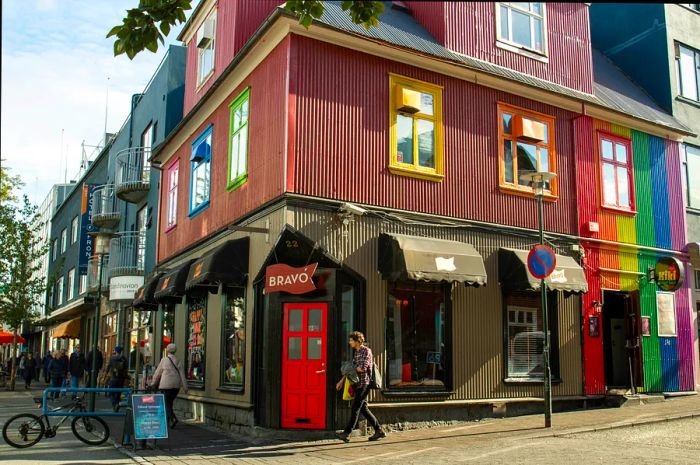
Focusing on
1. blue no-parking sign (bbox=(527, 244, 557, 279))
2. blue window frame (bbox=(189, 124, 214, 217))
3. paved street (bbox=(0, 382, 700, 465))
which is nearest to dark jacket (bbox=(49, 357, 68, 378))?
blue window frame (bbox=(189, 124, 214, 217))

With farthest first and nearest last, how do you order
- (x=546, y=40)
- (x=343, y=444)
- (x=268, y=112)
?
(x=546, y=40), (x=268, y=112), (x=343, y=444)

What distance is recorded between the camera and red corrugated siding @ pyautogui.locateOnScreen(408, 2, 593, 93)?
624 inches

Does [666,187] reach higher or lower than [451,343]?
higher

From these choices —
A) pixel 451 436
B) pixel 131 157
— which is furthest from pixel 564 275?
pixel 131 157

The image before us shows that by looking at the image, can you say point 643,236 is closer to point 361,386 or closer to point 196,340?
point 361,386

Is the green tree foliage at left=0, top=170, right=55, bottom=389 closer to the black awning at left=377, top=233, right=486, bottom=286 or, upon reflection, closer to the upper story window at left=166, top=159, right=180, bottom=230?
the upper story window at left=166, top=159, right=180, bottom=230

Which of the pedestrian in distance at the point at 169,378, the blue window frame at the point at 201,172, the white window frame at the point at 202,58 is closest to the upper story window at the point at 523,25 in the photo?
the white window frame at the point at 202,58

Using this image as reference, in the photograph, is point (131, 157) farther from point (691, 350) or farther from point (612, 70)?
point (691, 350)

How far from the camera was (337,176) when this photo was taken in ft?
44.7

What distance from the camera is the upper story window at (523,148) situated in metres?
15.9

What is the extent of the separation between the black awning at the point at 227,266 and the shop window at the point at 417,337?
2.97 meters

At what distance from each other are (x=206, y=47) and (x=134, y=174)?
8.97m

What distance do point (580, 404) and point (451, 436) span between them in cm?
482

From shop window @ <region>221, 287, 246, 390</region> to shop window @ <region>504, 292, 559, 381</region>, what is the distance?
5400 millimetres
